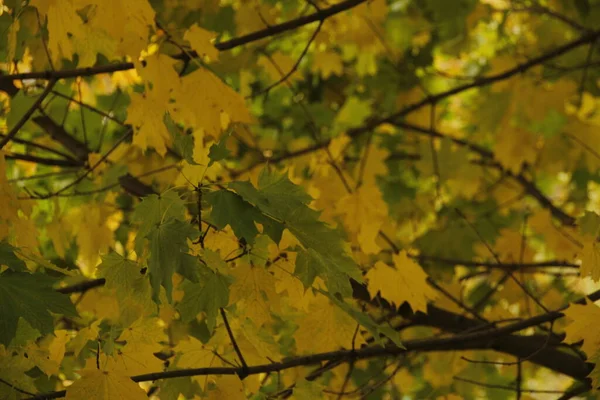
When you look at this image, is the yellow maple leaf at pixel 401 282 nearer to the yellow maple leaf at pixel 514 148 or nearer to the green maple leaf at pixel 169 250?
the green maple leaf at pixel 169 250

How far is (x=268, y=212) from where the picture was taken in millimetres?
1109

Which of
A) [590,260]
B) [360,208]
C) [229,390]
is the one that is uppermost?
[360,208]

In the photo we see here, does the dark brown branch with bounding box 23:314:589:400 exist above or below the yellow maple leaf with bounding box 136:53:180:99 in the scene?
below

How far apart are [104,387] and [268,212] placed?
1.22 feet

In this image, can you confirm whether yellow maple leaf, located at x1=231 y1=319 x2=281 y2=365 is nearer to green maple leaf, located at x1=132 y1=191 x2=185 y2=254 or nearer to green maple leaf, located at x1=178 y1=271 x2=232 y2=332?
green maple leaf, located at x1=178 y1=271 x2=232 y2=332

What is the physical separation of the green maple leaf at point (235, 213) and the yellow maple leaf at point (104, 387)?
0.30 m

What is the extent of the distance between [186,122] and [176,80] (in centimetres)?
12

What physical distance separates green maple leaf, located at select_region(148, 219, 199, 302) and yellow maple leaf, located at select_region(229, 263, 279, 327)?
0.99ft

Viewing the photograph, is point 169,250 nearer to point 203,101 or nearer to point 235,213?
point 235,213

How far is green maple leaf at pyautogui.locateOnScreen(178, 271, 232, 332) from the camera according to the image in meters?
1.25

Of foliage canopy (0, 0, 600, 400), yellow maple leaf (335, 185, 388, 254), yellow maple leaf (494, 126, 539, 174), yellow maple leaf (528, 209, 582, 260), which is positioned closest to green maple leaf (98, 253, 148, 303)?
foliage canopy (0, 0, 600, 400)

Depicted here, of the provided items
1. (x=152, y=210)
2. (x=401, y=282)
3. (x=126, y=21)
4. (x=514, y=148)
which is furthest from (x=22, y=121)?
(x=514, y=148)

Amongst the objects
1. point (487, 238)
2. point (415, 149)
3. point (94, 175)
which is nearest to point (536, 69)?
point (415, 149)

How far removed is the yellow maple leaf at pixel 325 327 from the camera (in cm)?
160
